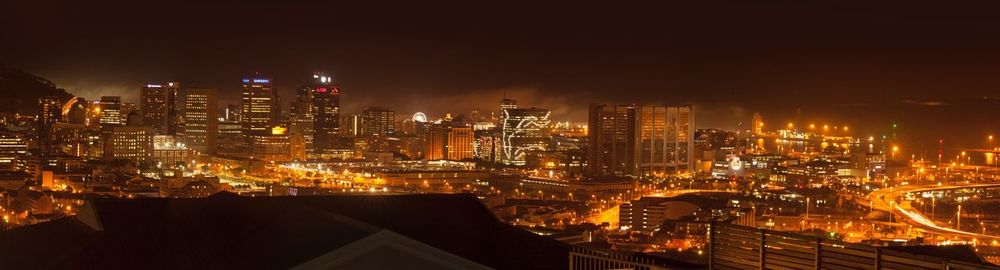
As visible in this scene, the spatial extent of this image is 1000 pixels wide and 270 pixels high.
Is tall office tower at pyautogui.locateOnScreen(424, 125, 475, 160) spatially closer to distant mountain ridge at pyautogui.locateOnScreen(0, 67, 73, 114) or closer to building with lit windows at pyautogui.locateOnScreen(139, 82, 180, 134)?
building with lit windows at pyautogui.locateOnScreen(139, 82, 180, 134)

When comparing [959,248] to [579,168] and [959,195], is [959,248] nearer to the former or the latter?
[959,195]

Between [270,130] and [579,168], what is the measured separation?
55.2ft

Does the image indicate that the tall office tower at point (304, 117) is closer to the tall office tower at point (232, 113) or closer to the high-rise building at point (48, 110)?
the tall office tower at point (232, 113)

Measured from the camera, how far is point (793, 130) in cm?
3997

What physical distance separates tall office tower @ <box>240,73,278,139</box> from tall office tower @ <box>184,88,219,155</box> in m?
1.90

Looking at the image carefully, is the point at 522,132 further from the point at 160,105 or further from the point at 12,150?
the point at 12,150

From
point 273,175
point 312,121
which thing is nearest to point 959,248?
point 273,175

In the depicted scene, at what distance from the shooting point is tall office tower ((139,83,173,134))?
44.3 m

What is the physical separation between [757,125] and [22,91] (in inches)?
1111

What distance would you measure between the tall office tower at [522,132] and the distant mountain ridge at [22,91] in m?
16.3

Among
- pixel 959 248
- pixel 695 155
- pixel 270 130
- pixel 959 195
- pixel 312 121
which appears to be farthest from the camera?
pixel 312 121

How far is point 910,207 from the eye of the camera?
67.3 ft

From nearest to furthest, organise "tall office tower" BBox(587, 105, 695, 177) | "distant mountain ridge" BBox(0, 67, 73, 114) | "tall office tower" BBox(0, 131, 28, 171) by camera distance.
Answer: "distant mountain ridge" BBox(0, 67, 73, 114) < "tall office tower" BBox(0, 131, 28, 171) < "tall office tower" BBox(587, 105, 695, 177)

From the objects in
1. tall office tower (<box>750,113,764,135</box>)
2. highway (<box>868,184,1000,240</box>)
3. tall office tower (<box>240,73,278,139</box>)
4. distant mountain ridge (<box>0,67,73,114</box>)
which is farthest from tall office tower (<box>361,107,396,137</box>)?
highway (<box>868,184,1000,240</box>)
